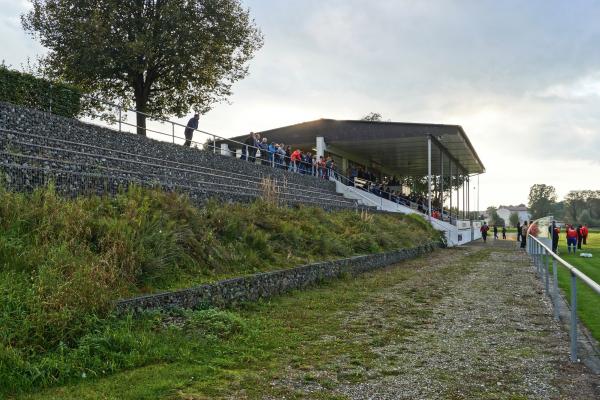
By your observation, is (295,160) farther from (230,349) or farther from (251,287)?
(230,349)

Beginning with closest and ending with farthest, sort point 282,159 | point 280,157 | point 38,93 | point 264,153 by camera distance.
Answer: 1. point 38,93
2. point 264,153
3. point 280,157
4. point 282,159

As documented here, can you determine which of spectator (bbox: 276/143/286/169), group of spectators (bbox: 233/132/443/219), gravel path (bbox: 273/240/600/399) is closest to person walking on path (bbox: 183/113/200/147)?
group of spectators (bbox: 233/132/443/219)

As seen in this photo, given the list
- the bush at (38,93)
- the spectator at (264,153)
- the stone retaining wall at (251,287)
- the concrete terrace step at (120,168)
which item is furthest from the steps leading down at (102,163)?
the stone retaining wall at (251,287)

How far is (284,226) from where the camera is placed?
41.9 feet

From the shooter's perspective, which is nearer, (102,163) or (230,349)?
(230,349)

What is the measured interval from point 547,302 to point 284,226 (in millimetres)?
6126

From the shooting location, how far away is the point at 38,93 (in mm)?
13578

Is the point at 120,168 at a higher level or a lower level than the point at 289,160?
lower

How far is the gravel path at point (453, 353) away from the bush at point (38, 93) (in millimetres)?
10133

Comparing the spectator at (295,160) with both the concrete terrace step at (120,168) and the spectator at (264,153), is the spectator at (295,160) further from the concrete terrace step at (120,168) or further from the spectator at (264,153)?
the concrete terrace step at (120,168)

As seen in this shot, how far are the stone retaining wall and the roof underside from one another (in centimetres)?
1596

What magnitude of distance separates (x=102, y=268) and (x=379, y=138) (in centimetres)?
2568

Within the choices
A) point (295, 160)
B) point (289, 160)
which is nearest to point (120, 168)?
point (295, 160)

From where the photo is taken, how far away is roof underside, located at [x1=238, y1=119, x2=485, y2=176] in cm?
2920
